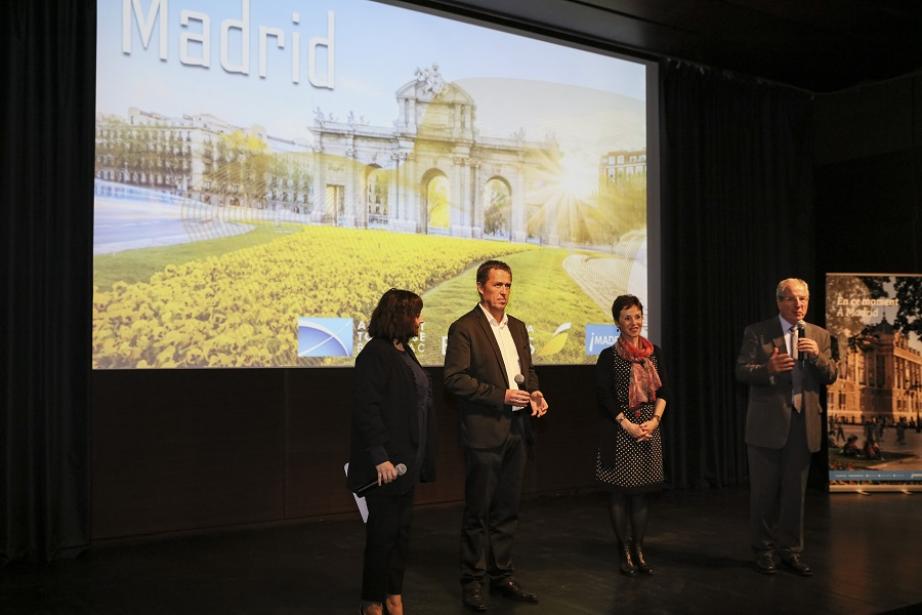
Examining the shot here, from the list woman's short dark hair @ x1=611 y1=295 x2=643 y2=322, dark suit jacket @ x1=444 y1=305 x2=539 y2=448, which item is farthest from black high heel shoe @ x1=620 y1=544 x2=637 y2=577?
woman's short dark hair @ x1=611 y1=295 x2=643 y2=322

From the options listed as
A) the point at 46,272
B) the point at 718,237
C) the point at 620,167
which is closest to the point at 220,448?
the point at 46,272

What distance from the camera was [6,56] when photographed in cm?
445

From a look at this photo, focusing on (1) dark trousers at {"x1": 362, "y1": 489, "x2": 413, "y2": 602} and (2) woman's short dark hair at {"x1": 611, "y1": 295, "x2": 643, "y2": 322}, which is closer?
(1) dark trousers at {"x1": 362, "y1": 489, "x2": 413, "y2": 602}

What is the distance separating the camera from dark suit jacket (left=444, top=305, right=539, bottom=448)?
346 cm

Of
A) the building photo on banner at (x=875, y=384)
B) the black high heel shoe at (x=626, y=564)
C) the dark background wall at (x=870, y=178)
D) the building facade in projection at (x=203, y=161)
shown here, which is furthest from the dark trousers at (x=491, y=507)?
the dark background wall at (x=870, y=178)

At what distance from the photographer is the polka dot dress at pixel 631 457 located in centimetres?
382

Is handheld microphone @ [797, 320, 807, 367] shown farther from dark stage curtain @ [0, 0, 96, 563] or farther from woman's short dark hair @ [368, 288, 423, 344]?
dark stage curtain @ [0, 0, 96, 563]

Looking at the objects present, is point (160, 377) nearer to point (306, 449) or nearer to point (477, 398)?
point (306, 449)

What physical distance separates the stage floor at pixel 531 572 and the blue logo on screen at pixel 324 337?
3.52 feet

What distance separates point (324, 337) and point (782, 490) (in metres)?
2.77

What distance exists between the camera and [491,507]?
3.62 m

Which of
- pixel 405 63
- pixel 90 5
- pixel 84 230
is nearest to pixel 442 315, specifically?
pixel 405 63

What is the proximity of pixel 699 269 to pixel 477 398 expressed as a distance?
4.10 metres

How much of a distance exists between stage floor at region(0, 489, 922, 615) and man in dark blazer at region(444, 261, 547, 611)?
18cm
